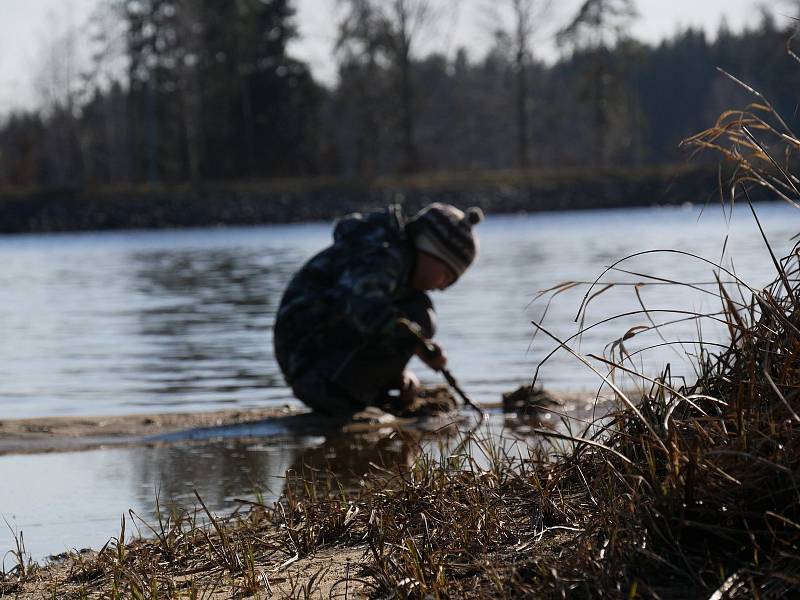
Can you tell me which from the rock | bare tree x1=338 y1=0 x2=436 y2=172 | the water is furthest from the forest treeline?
the rock

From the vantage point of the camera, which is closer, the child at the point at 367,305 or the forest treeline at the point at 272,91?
the child at the point at 367,305

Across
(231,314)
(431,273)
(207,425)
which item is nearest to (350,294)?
(431,273)

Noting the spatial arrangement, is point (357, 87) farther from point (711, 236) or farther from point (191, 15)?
point (711, 236)

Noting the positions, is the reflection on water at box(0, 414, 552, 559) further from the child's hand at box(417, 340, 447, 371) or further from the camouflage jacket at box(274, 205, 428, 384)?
the camouflage jacket at box(274, 205, 428, 384)

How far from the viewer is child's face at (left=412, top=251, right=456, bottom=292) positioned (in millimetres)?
6125

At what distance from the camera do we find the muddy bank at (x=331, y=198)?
4250 centimetres

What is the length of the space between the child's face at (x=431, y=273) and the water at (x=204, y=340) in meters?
0.98

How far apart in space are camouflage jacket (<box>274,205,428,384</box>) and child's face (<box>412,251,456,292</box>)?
5 cm

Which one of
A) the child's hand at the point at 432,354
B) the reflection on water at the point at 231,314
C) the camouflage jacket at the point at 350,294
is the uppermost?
the camouflage jacket at the point at 350,294

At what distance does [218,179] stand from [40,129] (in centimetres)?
2123

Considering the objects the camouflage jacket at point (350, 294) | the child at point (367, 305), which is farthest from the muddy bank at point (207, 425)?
Result: the camouflage jacket at point (350, 294)

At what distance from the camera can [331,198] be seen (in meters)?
42.8

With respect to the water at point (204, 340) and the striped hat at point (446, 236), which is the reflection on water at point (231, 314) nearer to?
the water at point (204, 340)

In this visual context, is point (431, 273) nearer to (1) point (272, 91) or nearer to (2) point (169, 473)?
(2) point (169, 473)
